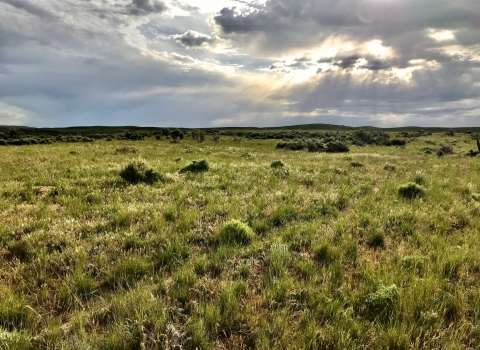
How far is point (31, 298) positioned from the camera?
15.6ft

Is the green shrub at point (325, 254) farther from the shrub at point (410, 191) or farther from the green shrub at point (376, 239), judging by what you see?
the shrub at point (410, 191)

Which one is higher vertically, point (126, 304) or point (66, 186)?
point (66, 186)

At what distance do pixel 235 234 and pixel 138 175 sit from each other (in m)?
7.41

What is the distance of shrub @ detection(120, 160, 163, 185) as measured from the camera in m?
12.9

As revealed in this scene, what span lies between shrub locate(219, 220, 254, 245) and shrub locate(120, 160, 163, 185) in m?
6.54

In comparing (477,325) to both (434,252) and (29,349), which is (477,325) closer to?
A: (434,252)

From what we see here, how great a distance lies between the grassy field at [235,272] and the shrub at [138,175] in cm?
227

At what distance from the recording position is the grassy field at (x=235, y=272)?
3.89 m

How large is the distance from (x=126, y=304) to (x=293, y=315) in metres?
2.36

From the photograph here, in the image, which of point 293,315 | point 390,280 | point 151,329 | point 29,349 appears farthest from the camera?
point 390,280

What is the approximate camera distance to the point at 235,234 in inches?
281

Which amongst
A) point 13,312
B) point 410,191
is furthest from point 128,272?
point 410,191

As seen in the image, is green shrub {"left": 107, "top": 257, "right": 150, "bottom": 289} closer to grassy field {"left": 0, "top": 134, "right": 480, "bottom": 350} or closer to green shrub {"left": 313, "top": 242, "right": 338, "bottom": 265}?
grassy field {"left": 0, "top": 134, "right": 480, "bottom": 350}

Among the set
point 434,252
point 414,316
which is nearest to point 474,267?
point 434,252
